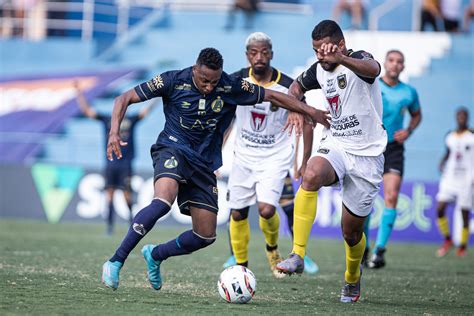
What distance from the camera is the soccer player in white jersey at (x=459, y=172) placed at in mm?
16953

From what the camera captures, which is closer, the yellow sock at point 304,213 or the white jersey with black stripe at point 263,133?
the yellow sock at point 304,213

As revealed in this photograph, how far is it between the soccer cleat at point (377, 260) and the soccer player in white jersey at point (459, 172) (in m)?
4.88

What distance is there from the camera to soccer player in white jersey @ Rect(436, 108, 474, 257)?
17.0 meters

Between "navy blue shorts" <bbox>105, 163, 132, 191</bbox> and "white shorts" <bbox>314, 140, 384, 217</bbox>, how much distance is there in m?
10.0

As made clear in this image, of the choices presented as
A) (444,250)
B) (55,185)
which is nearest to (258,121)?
(444,250)

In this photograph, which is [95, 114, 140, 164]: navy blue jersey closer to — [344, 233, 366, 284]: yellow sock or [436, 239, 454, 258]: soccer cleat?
[436, 239, 454, 258]: soccer cleat

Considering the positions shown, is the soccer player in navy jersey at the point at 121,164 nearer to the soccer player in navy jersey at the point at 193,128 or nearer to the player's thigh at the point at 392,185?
the player's thigh at the point at 392,185

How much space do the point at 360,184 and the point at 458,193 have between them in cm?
950

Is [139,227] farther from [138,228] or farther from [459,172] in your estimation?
[459,172]

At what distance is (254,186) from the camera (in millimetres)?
→ 10445

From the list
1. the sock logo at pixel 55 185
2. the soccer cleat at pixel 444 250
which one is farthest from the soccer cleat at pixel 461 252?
the sock logo at pixel 55 185

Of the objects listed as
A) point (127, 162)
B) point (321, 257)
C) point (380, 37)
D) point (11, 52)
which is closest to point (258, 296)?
point (321, 257)

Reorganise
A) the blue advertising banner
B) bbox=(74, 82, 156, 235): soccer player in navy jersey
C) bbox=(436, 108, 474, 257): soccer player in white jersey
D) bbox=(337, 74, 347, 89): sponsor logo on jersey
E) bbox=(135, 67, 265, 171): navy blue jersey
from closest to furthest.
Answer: bbox=(337, 74, 347, 89): sponsor logo on jersey
bbox=(135, 67, 265, 171): navy blue jersey
bbox=(436, 108, 474, 257): soccer player in white jersey
bbox=(74, 82, 156, 235): soccer player in navy jersey
the blue advertising banner

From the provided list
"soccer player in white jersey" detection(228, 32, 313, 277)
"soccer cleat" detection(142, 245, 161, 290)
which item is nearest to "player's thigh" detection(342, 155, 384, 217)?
"soccer cleat" detection(142, 245, 161, 290)
